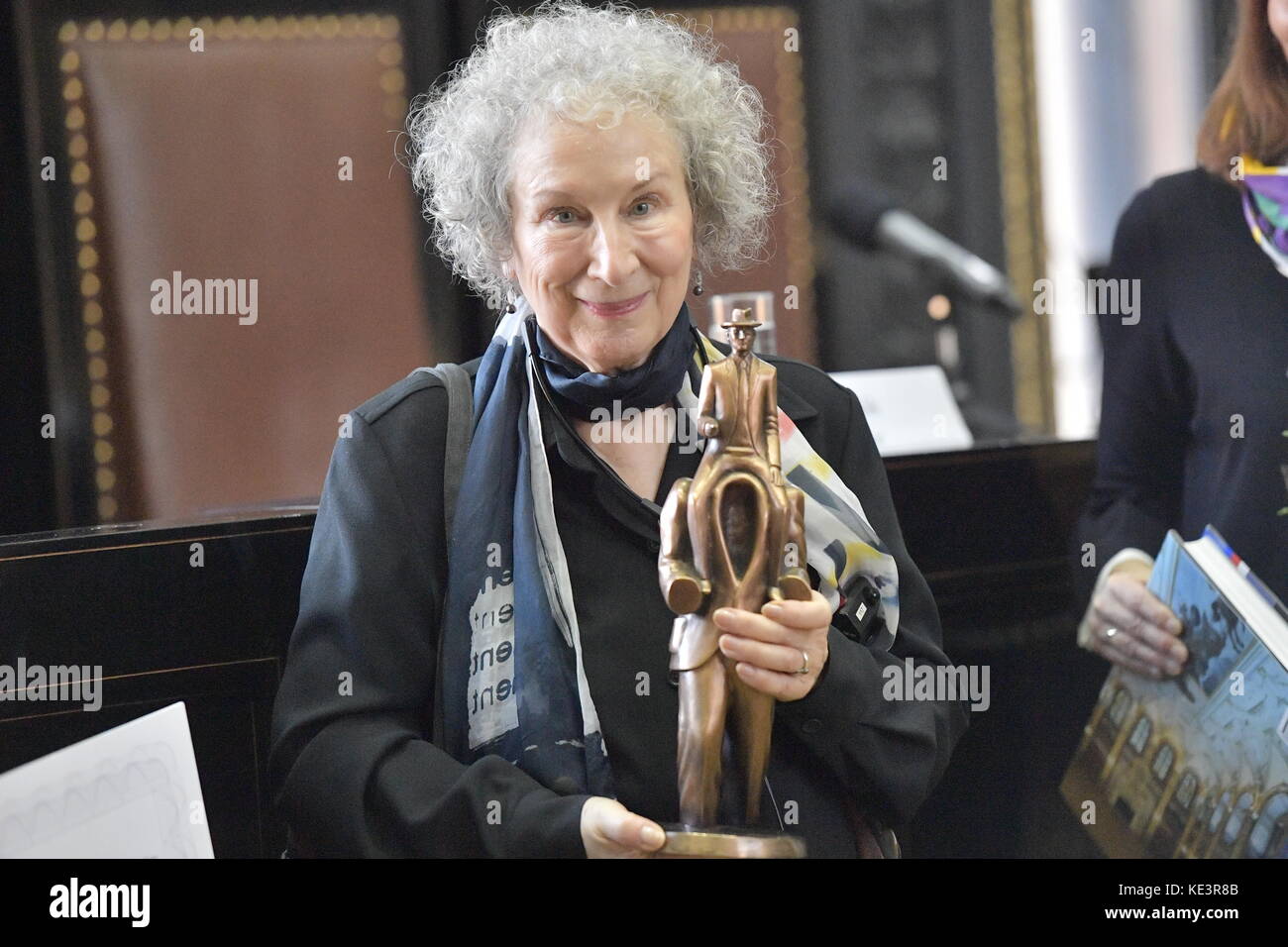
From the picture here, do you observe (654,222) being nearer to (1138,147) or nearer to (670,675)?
(670,675)

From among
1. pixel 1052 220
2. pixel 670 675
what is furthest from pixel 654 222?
pixel 1052 220

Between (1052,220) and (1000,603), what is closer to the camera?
(1000,603)

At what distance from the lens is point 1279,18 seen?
2.17m

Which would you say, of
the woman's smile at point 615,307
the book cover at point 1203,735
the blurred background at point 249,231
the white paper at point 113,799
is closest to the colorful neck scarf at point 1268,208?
the book cover at point 1203,735

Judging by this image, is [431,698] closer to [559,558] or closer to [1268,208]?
[559,558]

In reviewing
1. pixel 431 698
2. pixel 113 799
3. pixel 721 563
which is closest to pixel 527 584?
pixel 431 698

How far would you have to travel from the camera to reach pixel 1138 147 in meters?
4.46

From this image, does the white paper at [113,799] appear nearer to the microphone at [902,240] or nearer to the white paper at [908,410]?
the white paper at [908,410]

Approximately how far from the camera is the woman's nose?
1540mm

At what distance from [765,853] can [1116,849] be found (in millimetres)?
1159

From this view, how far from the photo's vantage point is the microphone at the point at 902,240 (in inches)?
130

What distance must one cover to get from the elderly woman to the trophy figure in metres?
0.11

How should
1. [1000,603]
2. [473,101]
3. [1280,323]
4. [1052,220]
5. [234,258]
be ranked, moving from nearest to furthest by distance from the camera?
[473,101], [1280,323], [1000,603], [234,258], [1052,220]

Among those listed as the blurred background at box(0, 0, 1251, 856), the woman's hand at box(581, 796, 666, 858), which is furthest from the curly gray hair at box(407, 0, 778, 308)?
the woman's hand at box(581, 796, 666, 858)
